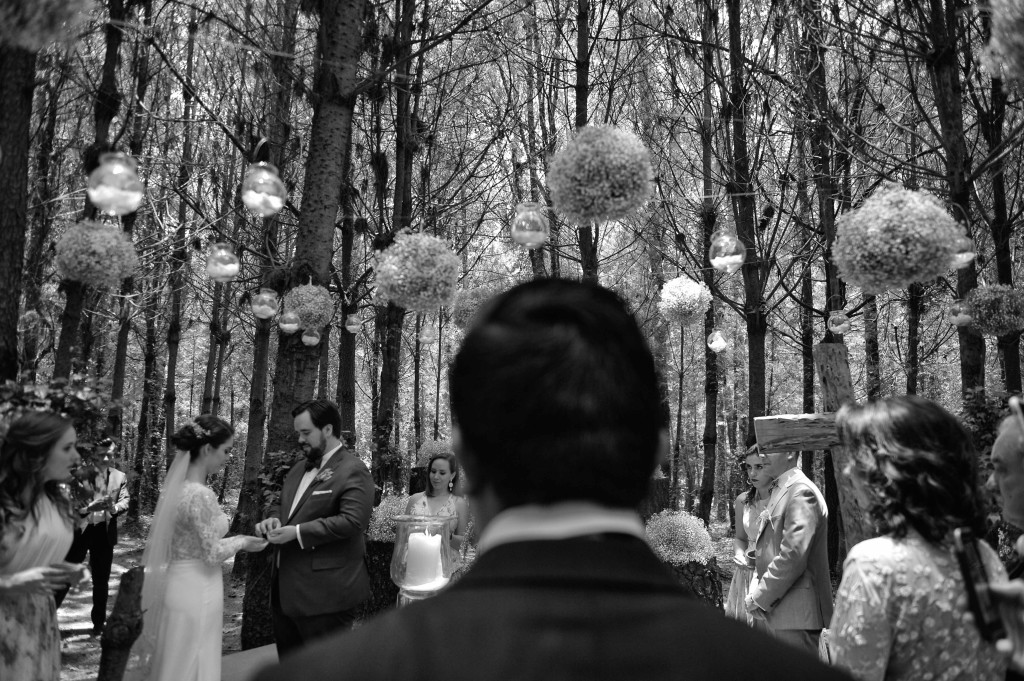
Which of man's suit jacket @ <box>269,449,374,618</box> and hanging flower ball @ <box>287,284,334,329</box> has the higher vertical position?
hanging flower ball @ <box>287,284,334,329</box>

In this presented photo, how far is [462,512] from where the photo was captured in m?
7.55

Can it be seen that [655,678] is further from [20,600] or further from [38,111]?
[38,111]

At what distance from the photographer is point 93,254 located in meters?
6.57

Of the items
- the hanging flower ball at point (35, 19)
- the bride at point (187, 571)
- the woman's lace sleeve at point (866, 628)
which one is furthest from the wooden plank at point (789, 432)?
the hanging flower ball at point (35, 19)

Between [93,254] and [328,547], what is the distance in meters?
3.09

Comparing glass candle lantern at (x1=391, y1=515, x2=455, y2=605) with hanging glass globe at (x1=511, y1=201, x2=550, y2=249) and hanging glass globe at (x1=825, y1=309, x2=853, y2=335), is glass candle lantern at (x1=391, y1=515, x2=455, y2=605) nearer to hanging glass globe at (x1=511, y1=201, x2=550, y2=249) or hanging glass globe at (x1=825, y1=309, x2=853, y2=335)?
hanging glass globe at (x1=511, y1=201, x2=550, y2=249)

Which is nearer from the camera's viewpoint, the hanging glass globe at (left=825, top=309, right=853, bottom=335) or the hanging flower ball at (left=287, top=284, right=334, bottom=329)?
the hanging flower ball at (left=287, top=284, right=334, bottom=329)

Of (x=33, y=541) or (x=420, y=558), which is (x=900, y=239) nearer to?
(x=420, y=558)

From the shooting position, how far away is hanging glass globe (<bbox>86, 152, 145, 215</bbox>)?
161 inches

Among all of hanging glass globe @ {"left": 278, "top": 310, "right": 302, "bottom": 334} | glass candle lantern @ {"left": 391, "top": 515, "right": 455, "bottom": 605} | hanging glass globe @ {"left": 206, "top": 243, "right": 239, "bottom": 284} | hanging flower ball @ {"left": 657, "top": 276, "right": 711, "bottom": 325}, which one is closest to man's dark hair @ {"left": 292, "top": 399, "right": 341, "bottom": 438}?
hanging glass globe @ {"left": 278, "top": 310, "right": 302, "bottom": 334}

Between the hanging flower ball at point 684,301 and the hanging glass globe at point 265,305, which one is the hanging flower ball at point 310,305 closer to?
the hanging glass globe at point 265,305

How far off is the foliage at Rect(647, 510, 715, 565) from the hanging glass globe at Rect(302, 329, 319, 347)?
3.84 m

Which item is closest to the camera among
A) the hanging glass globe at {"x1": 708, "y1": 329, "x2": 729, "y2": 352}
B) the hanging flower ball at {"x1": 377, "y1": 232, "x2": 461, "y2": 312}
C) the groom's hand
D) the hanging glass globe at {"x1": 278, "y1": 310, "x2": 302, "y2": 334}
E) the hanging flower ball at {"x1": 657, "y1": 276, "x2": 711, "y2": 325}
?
the groom's hand

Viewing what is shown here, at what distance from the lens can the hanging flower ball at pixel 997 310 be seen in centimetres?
764
